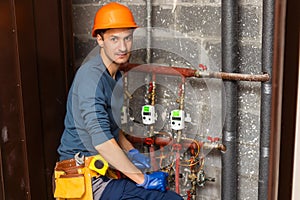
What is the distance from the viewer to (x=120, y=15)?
6.33ft

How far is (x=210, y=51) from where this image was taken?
80.6 inches

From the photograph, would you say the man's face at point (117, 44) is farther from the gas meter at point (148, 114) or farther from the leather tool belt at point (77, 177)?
the leather tool belt at point (77, 177)

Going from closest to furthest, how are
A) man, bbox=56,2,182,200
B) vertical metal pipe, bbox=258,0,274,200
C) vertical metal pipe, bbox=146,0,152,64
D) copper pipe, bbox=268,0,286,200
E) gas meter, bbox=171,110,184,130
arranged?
copper pipe, bbox=268,0,286,200
vertical metal pipe, bbox=258,0,274,200
man, bbox=56,2,182,200
gas meter, bbox=171,110,184,130
vertical metal pipe, bbox=146,0,152,64

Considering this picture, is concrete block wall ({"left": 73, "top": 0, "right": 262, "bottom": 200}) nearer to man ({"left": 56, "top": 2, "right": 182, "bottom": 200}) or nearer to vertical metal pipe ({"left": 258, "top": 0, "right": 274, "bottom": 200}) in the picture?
vertical metal pipe ({"left": 258, "top": 0, "right": 274, "bottom": 200})

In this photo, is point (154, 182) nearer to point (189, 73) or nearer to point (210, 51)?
point (189, 73)

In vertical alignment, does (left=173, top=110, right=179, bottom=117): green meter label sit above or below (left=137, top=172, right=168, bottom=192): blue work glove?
above

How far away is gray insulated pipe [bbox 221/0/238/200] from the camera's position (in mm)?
1906

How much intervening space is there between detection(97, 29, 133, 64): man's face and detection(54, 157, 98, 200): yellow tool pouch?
0.41 m

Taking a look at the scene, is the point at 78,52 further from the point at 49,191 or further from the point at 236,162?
the point at 236,162

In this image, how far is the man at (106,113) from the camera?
74.7 inches

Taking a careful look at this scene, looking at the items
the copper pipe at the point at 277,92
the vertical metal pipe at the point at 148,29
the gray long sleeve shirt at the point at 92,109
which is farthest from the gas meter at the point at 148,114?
the copper pipe at the point at 277,92

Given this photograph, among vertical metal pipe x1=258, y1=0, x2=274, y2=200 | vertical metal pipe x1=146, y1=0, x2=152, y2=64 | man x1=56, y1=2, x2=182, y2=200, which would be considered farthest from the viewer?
vertical metal pipe x1=146, y1=0, x2=152, y2=64

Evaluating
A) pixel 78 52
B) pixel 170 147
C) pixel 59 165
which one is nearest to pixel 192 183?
pixel 170 147

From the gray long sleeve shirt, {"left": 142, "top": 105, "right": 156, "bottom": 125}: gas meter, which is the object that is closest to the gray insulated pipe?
{"left": 142, "top": 105, "right": 156, "bottom": 125}: gas meter
